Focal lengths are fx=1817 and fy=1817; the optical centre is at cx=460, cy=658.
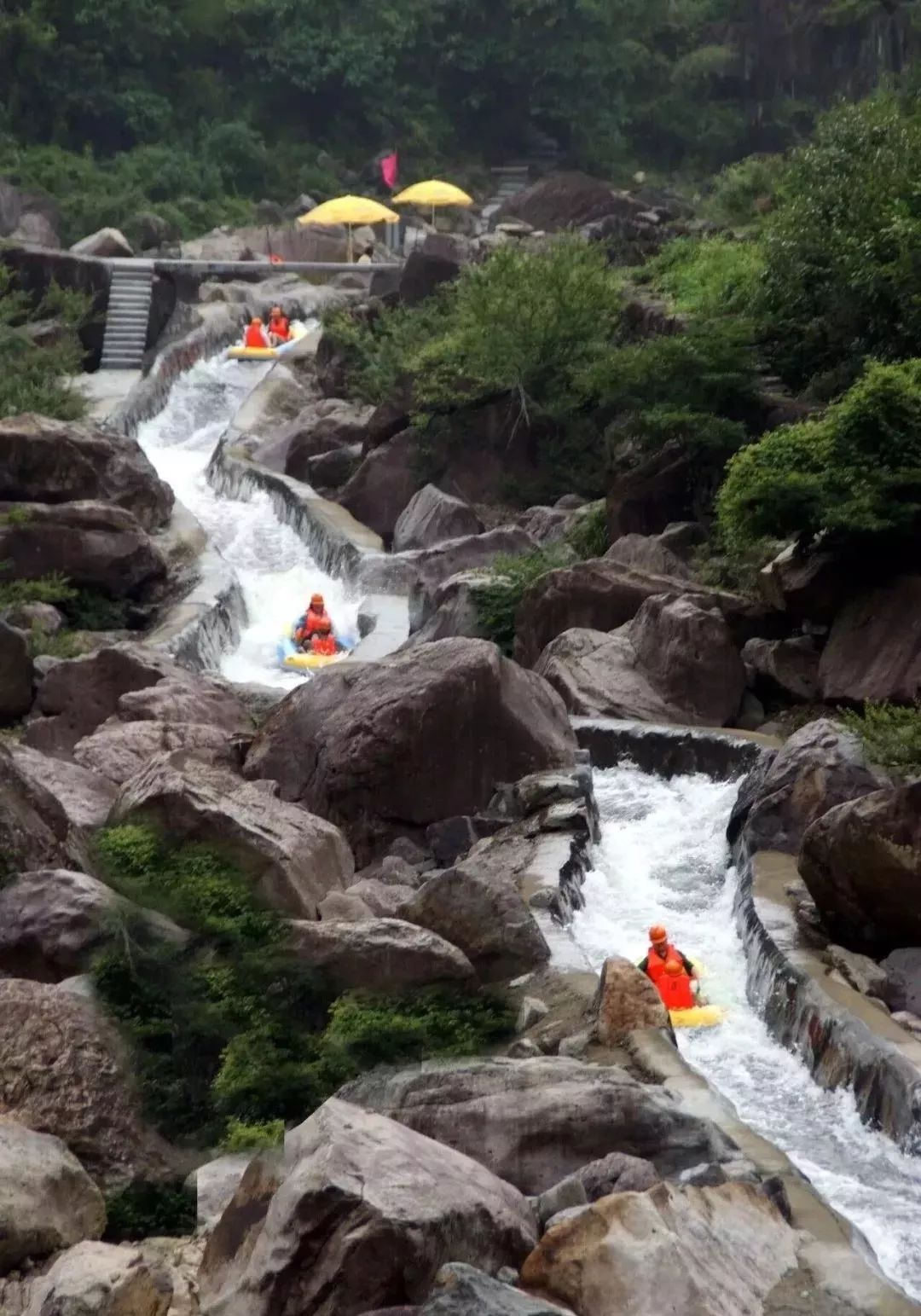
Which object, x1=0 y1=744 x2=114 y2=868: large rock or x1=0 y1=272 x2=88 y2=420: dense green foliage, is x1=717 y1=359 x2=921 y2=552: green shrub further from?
x1=0 y1=272 x2=88 y2=420: dense green foliage

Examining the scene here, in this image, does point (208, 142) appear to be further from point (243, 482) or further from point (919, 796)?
point (919, 796)

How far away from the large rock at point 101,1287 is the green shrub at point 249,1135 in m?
1.17

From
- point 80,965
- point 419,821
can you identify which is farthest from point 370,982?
point 419,821

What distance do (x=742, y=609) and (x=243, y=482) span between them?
13364mm

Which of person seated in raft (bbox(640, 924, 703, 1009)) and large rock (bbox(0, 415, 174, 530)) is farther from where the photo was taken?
large rock (bbox(0, 415, 174, 530))

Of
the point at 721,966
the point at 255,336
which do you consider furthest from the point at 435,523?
the point at 721,966

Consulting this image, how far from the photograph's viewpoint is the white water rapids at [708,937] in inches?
Answer: 389

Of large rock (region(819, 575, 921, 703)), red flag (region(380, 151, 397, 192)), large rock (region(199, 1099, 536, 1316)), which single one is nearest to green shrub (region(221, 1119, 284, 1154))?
large rock (region(199, 1099, 536, 1316))

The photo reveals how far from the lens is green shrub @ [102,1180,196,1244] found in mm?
8266

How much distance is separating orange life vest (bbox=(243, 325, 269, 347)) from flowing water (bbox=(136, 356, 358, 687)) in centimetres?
51

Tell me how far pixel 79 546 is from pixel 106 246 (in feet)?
68.1

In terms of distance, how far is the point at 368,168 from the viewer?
57469 mm

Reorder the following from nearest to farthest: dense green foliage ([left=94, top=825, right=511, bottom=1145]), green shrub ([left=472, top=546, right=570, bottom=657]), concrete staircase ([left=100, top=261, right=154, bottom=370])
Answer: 1. dense green foliage ([left=94, top=825, right=511, bottom=1145])
2. green shrub ([left=472, top=546, right=570, bottom=657])
3. concrete staircase ([left=100, top=261, right=154, bottom=370])

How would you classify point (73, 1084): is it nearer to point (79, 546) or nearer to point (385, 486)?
point (79, 546)
